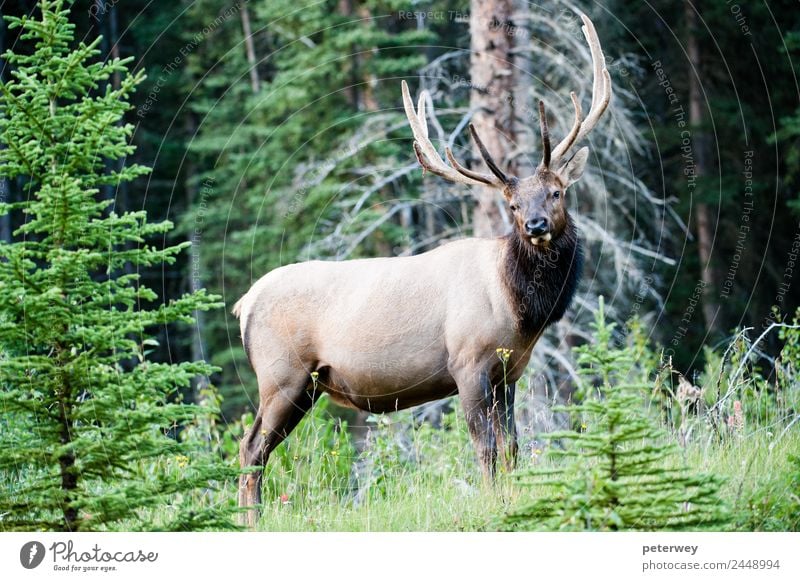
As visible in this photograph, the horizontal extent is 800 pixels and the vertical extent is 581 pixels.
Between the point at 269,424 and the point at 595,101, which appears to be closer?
the point at 269,424

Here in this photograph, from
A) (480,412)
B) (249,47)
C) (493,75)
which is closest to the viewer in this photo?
(480,412)

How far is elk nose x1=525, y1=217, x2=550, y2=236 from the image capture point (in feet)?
19.9

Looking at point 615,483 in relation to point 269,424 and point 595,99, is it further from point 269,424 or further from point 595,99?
point 595,99

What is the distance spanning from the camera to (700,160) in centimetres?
1816

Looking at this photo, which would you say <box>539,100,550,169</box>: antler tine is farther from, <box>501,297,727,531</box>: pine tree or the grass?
the grass

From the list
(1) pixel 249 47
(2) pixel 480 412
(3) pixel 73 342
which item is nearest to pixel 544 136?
(2) pixel 480 412

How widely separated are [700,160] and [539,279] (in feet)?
42.7

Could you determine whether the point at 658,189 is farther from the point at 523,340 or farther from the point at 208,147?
the point at 523,340

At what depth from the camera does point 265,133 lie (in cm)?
1653

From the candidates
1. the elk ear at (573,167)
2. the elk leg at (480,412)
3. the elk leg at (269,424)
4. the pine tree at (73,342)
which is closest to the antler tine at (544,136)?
the elk ear at (573,167)

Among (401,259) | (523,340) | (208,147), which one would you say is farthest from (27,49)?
(523,340)

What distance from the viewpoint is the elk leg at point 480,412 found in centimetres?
610

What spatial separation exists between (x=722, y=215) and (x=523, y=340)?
13.0 meters

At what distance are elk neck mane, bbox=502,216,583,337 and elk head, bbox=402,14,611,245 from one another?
0.34 feet
